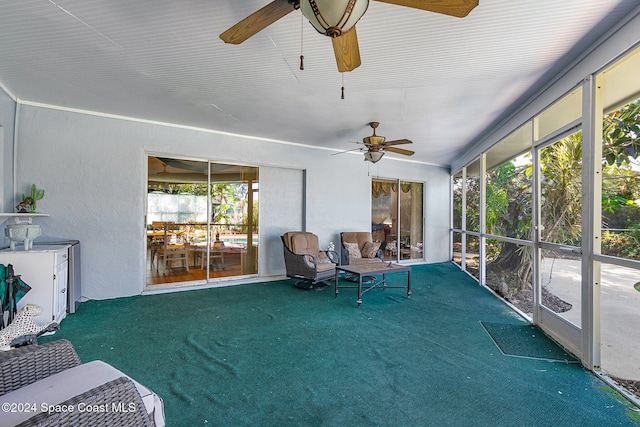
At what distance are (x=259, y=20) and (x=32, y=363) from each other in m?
1.98

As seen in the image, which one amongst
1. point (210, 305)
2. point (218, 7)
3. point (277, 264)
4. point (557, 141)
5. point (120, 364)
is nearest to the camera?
point (218, 7)

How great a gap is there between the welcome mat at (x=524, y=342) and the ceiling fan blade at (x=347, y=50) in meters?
2.79

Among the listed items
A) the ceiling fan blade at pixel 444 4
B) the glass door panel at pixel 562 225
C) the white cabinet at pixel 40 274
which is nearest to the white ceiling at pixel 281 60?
the ceiling fan blade at pixel 444 4

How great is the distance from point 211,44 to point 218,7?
47cm

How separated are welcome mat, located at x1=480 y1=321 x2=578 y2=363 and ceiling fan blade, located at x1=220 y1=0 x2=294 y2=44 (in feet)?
10.4

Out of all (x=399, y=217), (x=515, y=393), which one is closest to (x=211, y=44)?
(x=515, y=393)

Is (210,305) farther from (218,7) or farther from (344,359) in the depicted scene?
(218,7)

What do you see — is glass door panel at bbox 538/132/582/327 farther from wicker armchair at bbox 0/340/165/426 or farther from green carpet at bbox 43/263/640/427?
wicker armchair at bbox 0/340/165/426

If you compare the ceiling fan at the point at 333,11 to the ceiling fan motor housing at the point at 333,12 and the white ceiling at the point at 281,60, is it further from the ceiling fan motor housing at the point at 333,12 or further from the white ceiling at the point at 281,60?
the white ceiling at the point at 281,60

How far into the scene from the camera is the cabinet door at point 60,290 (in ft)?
9.96

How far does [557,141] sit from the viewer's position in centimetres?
291

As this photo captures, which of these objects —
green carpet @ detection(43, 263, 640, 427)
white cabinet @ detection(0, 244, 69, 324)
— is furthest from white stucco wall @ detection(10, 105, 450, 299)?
white cabinet @ detection(0, 244, 69, 324)

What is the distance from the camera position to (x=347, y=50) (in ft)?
6.05

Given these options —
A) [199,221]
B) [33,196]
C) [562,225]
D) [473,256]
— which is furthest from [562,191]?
[33,196]
